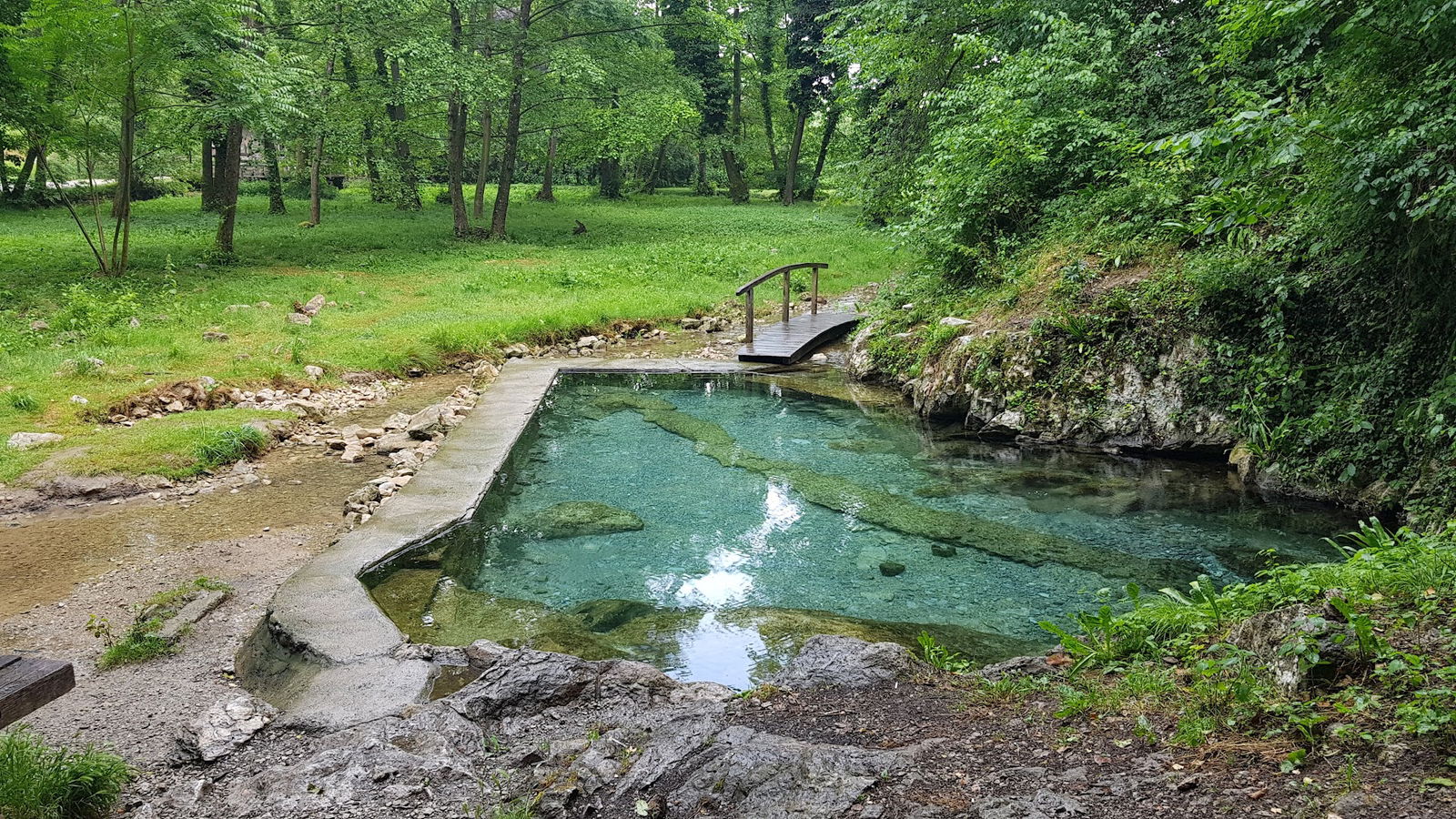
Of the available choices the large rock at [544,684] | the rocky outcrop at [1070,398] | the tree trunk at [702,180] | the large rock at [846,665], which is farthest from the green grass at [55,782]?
the tree trunk at [702,180]

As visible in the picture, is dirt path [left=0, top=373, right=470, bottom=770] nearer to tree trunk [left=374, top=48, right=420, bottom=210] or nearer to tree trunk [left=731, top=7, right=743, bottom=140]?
tree trunk [left=374, top=48, right=420, bottom=210]

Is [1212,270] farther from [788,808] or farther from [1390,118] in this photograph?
[788,808]

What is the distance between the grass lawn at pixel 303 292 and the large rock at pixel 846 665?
6.14 metres

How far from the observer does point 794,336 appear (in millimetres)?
13555

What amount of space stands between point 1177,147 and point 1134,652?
3587 millimetres

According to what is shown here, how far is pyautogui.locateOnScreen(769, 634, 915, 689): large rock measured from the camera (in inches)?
164

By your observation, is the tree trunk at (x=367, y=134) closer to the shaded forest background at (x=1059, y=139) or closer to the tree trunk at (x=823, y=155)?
the shaded forest background at (x=1059, y=139)

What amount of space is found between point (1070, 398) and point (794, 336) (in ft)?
17.3

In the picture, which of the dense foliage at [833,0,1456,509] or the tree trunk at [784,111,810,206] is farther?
the tree trunk at [784,111,810,206]

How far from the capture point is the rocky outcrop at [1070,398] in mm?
8328

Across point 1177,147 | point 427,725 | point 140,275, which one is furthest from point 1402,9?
point 140,275

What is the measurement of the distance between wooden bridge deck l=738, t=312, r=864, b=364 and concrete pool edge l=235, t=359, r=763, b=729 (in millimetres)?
5162

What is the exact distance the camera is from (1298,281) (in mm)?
7441

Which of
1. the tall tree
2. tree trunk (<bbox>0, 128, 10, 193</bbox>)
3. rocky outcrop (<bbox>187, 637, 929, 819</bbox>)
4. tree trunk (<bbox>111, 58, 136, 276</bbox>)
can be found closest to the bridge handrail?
rocky outcrop (<bbox>187, 637, 929, 819</bbox>)
